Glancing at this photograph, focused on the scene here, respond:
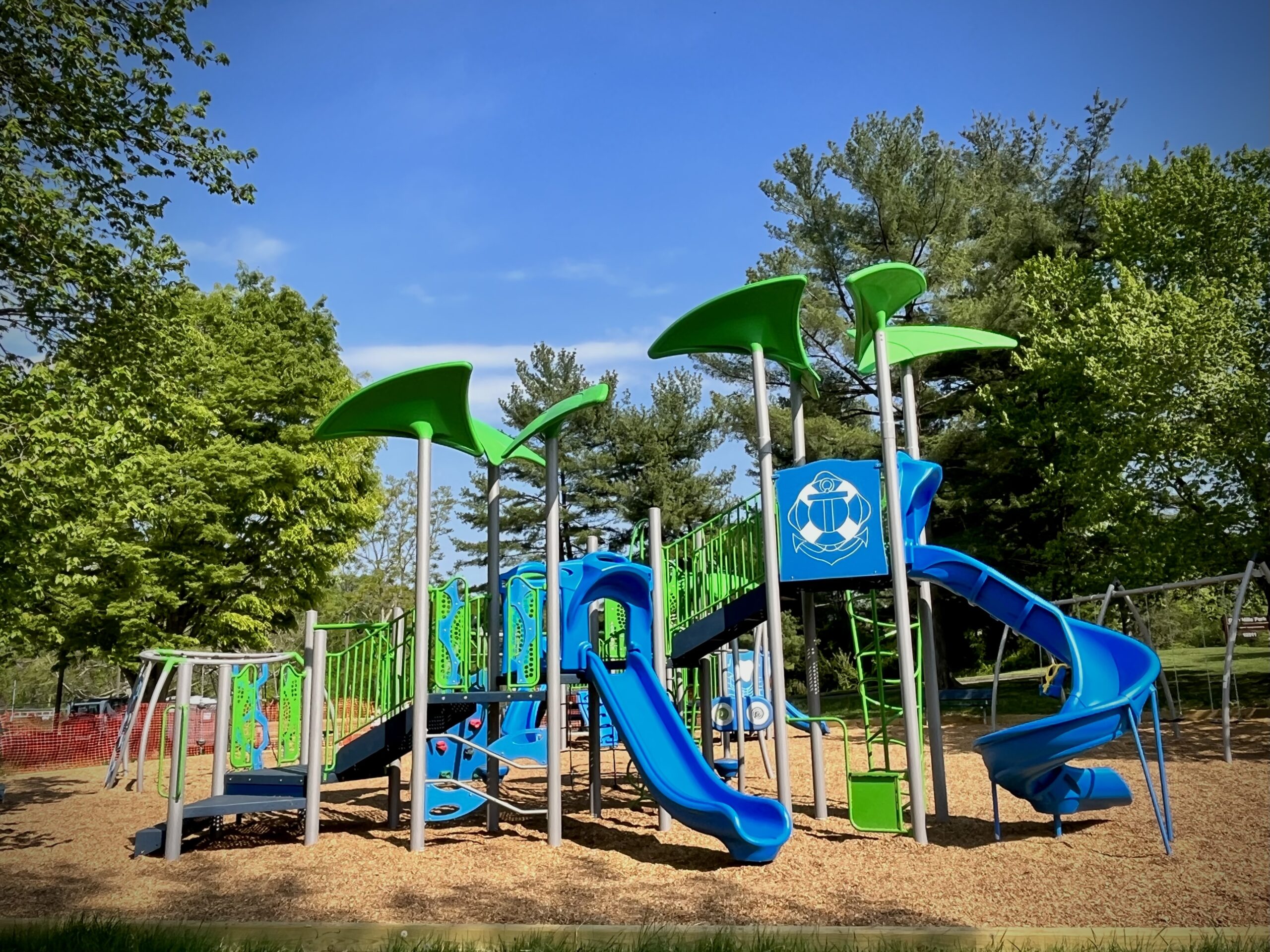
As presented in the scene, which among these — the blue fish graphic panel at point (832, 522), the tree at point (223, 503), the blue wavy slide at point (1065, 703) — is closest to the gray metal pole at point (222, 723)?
the tree at point (223, 503)

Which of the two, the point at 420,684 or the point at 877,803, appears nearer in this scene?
the point at 877,803

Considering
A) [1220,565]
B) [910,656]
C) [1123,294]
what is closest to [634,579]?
[910,656]

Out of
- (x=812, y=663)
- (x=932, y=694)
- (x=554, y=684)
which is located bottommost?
(x=932, y=694)

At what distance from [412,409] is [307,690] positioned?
3414 mm

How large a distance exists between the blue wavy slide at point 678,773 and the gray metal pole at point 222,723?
4054mm

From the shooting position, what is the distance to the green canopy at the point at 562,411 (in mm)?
9037

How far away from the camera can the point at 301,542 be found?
24.5 m

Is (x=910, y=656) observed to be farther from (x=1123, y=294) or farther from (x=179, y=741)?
(x=1123, y=294)

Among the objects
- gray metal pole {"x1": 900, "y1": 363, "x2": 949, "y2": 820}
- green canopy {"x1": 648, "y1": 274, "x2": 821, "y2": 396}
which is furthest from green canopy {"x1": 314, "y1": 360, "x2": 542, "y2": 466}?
gray metal pole {"x1": 900, "y1": 363, "x2": 949, "y2": 820}

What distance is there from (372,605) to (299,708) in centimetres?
3411

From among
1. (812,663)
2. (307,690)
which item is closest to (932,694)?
(812,663)

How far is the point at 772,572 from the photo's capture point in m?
9.30

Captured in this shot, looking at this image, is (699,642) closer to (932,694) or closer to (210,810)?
(932,694)

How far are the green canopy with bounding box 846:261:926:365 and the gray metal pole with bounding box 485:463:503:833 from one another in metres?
4.28
